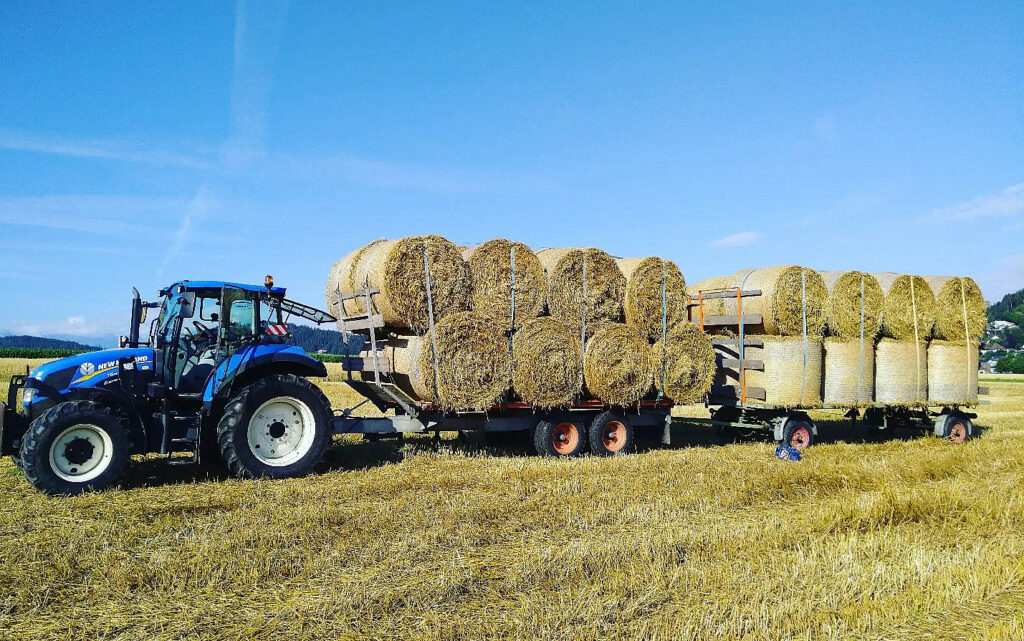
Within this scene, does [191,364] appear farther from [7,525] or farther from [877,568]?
[877,568]

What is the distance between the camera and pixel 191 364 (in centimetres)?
888

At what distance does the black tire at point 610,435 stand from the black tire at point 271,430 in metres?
3.94

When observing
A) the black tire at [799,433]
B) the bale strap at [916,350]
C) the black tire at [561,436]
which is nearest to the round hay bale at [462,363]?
the black tire at [561,436]

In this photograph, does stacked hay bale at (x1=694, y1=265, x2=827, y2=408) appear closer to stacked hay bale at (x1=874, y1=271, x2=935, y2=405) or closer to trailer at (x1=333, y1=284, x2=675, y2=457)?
stacked hay bale at (x1=874, y1=271, x2=935, y2=405)

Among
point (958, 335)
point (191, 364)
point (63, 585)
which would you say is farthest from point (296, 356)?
point (958, 335)

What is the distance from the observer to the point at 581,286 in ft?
36.0

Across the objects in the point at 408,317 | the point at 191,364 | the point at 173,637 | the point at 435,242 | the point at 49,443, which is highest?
the point at 435,242

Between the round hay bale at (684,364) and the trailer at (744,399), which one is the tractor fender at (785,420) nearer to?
the trailer at (744,399)

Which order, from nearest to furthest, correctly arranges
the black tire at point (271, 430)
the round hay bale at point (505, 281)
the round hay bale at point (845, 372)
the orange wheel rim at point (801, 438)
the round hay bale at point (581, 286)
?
the black tire at point (271, 430)
the round hay bale at point (505, 281)
the round hay bale at point (581, 286)
the orange wheel rim at point (801, 438)
the round hay bale at point (845, 372)

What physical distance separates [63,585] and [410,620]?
2.39 m

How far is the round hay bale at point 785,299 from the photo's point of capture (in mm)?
11945

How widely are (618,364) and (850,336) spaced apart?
442 cm

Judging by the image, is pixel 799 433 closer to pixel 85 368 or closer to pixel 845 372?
pixel 845 372

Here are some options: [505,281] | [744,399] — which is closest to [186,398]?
[505,281]
